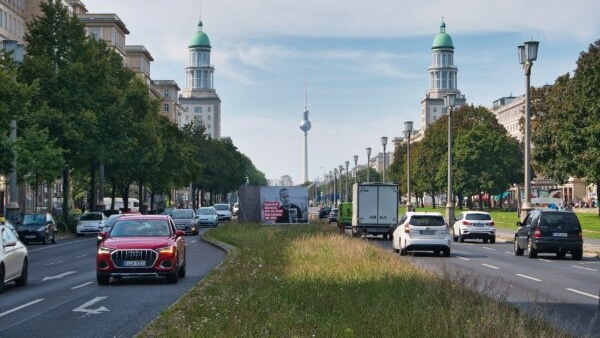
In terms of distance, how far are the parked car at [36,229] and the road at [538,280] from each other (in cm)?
2120

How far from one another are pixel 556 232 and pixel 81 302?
68.8 feet

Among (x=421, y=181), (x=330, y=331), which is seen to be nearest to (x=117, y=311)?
(x=330, y=331)

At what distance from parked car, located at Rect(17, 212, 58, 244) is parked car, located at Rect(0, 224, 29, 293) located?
27.5 m

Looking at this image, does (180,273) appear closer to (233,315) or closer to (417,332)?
(233,315)

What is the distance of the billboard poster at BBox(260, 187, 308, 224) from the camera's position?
6650 cm

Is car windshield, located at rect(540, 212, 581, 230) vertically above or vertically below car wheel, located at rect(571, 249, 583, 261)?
above

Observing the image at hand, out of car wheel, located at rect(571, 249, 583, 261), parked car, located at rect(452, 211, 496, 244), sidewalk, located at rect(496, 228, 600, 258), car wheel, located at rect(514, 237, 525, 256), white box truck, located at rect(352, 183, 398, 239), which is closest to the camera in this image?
car wheel, located at rect(571, 249, 583, 261)

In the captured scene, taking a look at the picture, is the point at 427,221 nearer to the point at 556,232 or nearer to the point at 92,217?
the point at 556,232

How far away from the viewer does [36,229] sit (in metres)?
50.5

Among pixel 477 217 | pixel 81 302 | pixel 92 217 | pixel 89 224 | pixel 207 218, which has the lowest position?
pixel 81 302

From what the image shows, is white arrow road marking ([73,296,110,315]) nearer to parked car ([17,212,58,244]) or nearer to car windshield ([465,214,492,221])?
parked car ([17,212,58,244])

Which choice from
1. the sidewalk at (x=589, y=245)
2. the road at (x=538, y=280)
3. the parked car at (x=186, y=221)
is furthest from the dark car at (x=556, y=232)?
the parked car at (x=186, y=221)

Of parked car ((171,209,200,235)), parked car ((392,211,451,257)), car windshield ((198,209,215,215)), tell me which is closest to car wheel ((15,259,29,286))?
parked car ((392,211,451,257))

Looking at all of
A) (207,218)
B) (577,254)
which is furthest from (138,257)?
(207,218)
